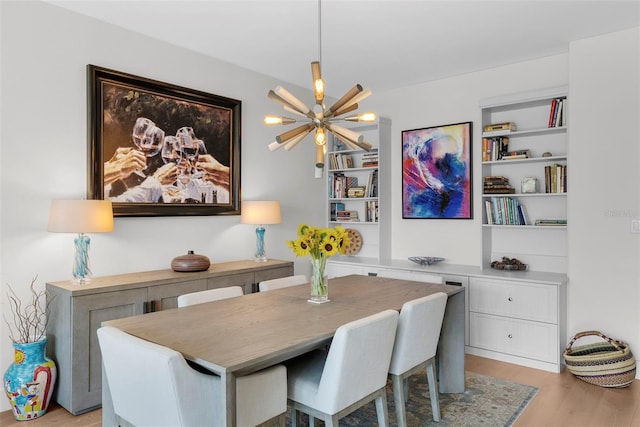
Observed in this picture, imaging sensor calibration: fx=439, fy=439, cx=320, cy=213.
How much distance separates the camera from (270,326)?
2.04 m

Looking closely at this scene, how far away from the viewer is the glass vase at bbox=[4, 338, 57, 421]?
2.65m

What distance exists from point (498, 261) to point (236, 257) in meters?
Result: 2.50

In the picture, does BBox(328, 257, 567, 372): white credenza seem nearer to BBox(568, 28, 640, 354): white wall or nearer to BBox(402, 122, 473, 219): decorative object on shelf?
BBox(568, 28, 640, 354): white wall

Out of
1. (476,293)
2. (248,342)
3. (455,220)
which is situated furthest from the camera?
(455,220)

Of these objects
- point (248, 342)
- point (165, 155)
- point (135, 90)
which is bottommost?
point (248, 342)

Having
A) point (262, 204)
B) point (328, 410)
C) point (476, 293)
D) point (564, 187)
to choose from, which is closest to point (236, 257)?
point (262, 204)

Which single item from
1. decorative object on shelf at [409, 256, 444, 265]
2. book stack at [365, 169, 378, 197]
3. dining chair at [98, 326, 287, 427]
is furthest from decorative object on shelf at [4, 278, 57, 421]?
book stack at [365, 169, 378, 197]

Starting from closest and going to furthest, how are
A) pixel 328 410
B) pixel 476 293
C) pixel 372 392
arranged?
pixel 328 410 < pixel 372 392 < pixel 476 293

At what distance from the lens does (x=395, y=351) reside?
2.35 meters

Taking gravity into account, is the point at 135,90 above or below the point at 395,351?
Result: above

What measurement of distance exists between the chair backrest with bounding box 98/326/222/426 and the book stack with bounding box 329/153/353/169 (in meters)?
3.78

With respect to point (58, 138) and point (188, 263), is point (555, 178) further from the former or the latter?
point (58, 138)

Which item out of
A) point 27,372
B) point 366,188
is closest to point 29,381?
A: point 27,372

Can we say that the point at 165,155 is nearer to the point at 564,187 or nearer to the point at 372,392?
the point at 372,392
